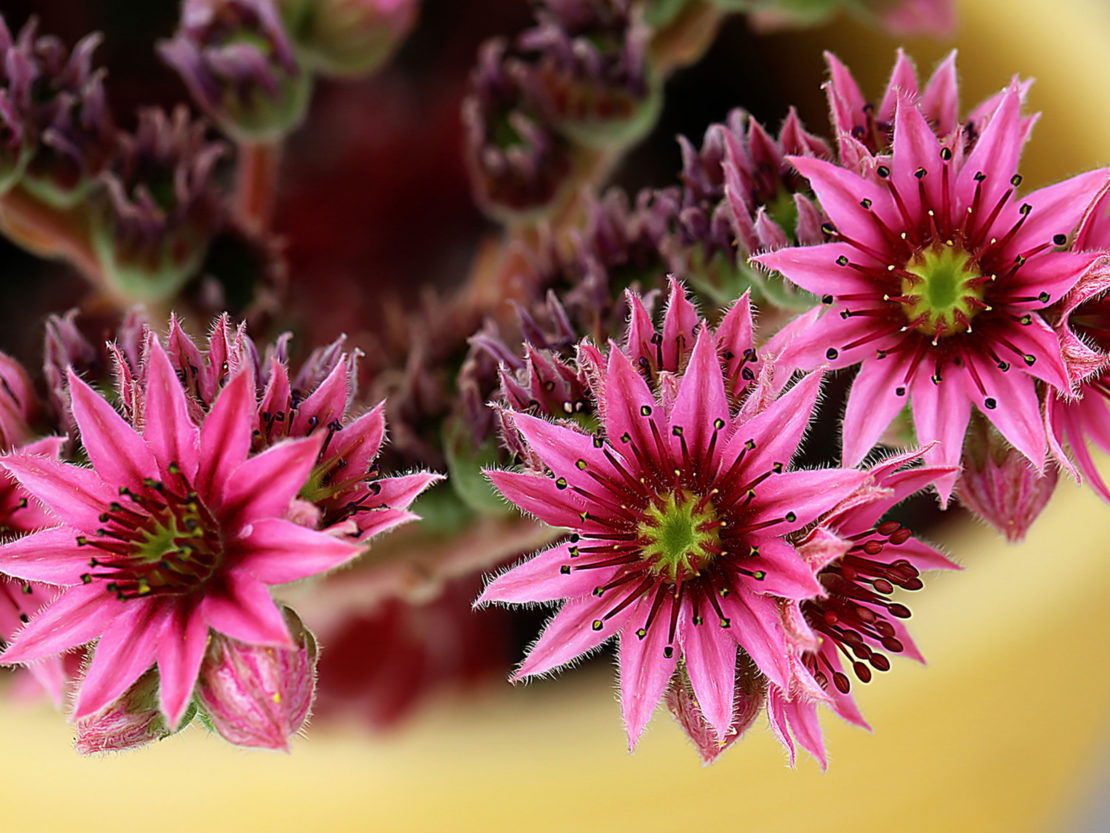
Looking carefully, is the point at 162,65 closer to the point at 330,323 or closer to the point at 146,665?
the point at 330,323

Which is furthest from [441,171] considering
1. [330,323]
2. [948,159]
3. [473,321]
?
[948,159]

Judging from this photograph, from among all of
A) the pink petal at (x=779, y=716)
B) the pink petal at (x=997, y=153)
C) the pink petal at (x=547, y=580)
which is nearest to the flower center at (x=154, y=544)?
the pink petal at (x=547, y=580)

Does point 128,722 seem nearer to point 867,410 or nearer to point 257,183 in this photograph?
point 867,410

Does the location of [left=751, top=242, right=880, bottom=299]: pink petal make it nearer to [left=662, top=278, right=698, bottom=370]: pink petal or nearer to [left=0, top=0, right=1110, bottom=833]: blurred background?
[left=662, top=278, right=698, bottom=370]: pink petal

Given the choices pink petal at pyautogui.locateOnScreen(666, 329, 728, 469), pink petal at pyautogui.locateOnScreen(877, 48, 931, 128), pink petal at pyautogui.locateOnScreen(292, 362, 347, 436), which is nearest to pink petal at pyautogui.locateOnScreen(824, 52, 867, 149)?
pink petal at pyautogui.locateOnScreen(877, 48, 931, 128)

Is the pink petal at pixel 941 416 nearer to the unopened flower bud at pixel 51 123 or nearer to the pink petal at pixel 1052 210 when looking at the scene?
the pink petal at pixel 1052 210

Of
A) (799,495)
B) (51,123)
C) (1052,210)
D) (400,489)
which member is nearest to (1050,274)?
(1052,210)
